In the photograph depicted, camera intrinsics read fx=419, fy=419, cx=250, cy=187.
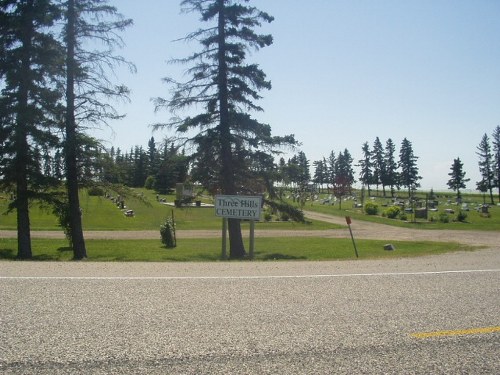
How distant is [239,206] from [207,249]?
17.0ft

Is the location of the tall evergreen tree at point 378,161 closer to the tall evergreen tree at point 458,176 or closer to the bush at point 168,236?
the tall evergreen tree at point 458,176

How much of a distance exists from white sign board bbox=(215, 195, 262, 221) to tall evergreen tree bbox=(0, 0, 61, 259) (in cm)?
680

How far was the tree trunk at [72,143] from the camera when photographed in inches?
622

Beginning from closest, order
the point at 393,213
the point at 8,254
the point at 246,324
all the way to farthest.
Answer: the point at 246,324
the point at 8,254
the point at 393,213

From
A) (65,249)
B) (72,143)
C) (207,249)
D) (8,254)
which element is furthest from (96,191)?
(207,249)

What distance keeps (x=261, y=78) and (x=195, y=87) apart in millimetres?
2978

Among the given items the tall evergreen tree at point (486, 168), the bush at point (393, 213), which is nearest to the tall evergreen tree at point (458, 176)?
the tall evergreen tree at point (486, 168)

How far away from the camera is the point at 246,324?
15.9ft

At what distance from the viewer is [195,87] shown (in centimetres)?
1858

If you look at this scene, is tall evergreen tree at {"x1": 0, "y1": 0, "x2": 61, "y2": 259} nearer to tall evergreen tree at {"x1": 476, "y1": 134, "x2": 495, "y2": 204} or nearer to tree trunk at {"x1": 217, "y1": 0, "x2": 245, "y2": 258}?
tree trunk at {"x1": 217, "y1": 0, "x2": 245, "y2": 258}

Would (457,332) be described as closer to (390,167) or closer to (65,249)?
(65,249)

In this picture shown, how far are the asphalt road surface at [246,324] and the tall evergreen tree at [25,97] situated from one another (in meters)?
9.88

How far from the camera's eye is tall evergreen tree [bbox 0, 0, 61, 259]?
52.5 feet

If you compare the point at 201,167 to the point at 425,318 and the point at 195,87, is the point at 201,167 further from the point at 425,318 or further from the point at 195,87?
the point at 425,318
